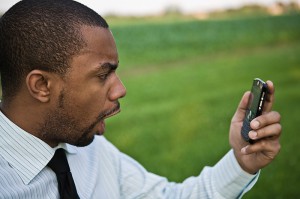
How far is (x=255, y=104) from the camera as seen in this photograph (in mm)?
2248

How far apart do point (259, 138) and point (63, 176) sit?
39.3 inches

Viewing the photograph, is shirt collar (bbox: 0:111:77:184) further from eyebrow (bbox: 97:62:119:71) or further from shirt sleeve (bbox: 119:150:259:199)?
shirt sleeve (bbox: 119:150:259:199)

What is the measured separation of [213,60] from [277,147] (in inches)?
593

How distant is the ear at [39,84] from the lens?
218 centimetres

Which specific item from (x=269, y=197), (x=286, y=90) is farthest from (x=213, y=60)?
(x=269, y=197)

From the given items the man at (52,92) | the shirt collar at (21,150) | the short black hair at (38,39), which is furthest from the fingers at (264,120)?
the shirt collar at (21,150)

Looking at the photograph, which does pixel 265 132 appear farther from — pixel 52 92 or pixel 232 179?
pixel 52 92

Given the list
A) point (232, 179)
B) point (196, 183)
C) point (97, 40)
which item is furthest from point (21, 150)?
point (232, 179)

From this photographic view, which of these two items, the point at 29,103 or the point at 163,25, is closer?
the point at 29,103

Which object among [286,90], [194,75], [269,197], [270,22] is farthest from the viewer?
[270,22]

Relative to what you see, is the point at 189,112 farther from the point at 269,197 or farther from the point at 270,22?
the point at 270,22

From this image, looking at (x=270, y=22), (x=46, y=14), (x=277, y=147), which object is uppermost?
(x=270, y=22)

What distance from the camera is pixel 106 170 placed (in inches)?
104

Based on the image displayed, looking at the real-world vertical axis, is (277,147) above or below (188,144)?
above
